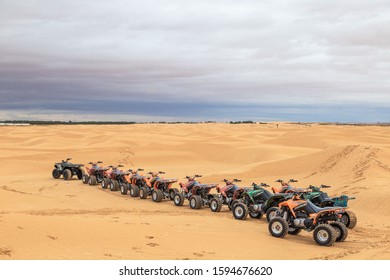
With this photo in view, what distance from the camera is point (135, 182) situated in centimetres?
1898

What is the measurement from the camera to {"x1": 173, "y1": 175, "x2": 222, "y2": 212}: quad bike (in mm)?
14953

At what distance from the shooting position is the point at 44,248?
8.09 m

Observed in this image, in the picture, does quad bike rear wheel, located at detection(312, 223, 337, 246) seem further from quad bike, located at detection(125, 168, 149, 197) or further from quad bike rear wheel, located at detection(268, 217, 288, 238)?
quad bike, located at detection(125, 168, 149, 197)

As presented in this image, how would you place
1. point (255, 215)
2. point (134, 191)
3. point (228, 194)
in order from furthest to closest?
point (134, 191), point (228, 194), point (255, 215)

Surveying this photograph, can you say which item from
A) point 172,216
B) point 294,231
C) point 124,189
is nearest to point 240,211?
point 172,216

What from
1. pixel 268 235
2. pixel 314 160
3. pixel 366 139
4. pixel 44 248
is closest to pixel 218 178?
pixel 314 160

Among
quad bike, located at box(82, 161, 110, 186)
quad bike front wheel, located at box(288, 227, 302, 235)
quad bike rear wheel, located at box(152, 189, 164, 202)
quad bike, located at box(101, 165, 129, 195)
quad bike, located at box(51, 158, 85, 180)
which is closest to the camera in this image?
quad bike front wheel, located at box(288, 227, 302, 235)

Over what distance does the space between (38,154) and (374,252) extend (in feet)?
94.5

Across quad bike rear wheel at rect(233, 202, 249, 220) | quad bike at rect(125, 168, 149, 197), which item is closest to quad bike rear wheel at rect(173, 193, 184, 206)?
quad bike at rect(125, 168, 149, 197)

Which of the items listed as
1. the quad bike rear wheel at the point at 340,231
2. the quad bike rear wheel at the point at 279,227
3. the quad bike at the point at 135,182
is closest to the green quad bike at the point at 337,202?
the quad bike rear wheel at the point at 340,231

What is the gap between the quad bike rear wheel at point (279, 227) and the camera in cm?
1073

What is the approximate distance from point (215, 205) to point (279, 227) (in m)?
4.25

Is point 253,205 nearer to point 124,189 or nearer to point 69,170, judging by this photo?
point 124,189
